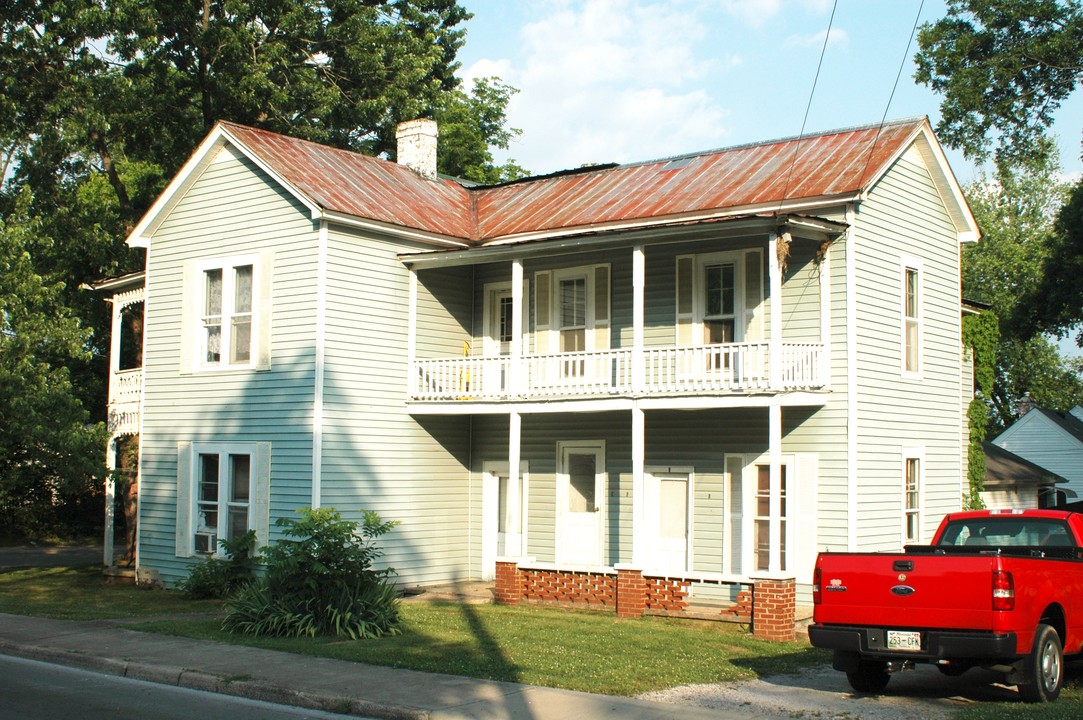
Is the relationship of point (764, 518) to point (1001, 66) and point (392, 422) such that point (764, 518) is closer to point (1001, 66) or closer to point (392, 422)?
point (392, 422)

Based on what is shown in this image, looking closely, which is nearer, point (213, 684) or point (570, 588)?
point (213, 684)

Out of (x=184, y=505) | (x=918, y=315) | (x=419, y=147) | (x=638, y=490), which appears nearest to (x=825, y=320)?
(x=918, y=315)

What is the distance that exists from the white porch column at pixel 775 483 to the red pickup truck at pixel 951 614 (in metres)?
4.93

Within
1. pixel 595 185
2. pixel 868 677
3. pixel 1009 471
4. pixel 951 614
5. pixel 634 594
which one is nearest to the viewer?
pixel 951 614

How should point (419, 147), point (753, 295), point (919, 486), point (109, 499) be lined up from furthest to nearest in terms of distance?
1. point (419, 147)
2. point (109, 499)
3. point (919, 486)
4. point (753, 295)

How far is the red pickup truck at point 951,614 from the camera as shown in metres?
10.2

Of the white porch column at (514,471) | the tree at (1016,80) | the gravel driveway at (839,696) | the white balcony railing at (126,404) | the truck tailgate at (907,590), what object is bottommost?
the gravel driveway at (839,696)

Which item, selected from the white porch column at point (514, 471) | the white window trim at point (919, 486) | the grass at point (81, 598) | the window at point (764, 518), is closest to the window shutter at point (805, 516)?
the window at point (764, 518)

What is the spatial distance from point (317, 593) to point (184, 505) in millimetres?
7625

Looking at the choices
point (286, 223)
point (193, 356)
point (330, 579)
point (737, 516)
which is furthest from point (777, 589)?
point (193, 356)

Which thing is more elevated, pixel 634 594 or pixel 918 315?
pixel 918 315

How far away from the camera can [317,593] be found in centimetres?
1554

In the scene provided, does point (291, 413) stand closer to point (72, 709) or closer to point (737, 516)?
point (737, 516)

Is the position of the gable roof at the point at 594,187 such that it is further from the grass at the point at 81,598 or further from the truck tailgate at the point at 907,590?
the truck tailgate at the point at 907,590
